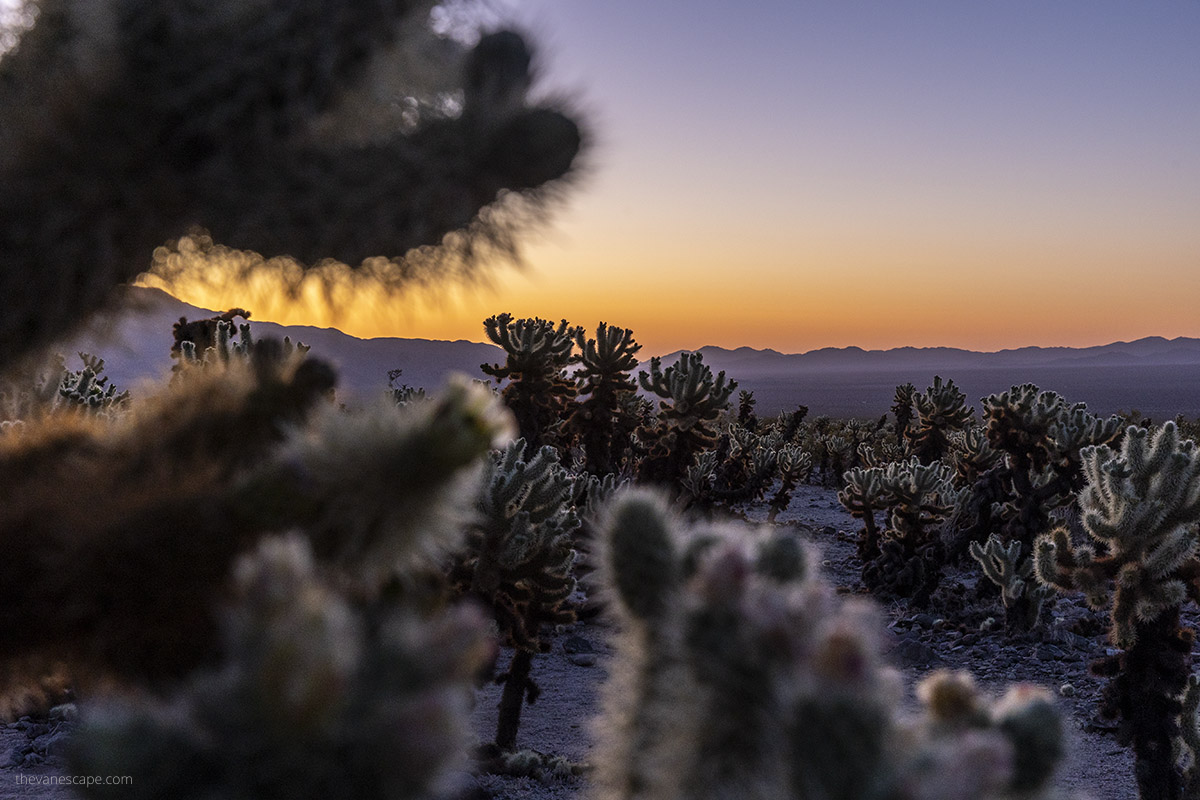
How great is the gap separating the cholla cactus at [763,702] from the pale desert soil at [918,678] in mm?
2783

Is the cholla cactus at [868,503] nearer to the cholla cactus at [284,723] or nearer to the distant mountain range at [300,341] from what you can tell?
the distant mountain range at [300,341]

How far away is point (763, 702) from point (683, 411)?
30.4ft

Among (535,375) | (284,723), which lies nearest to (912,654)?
(535,375)

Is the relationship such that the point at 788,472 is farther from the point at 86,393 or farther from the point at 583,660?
the point at 86,393

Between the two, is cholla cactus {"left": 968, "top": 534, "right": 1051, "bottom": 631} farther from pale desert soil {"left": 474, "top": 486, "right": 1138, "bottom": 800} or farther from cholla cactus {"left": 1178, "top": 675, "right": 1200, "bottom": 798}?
cholla cactus {"left": 1178, "top": 675, "right": 1200, "bottom": 798}

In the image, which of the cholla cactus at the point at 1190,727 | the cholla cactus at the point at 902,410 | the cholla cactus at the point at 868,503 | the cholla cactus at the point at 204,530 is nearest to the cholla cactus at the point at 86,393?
the cholla cactus at the point at 204,530

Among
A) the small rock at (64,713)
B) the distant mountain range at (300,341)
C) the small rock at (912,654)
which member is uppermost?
the distant mountain range at (300,341)

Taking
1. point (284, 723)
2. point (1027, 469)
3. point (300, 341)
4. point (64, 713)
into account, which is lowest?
point (64, 713)

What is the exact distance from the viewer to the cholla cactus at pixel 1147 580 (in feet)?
15.8

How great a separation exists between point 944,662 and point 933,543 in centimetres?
240

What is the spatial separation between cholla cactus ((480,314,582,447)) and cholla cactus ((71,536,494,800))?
9572 millimetres

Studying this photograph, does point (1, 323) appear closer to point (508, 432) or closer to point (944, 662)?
point (508, 432)

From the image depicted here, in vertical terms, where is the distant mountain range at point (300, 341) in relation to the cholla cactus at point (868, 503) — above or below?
above

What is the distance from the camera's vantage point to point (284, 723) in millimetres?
817
